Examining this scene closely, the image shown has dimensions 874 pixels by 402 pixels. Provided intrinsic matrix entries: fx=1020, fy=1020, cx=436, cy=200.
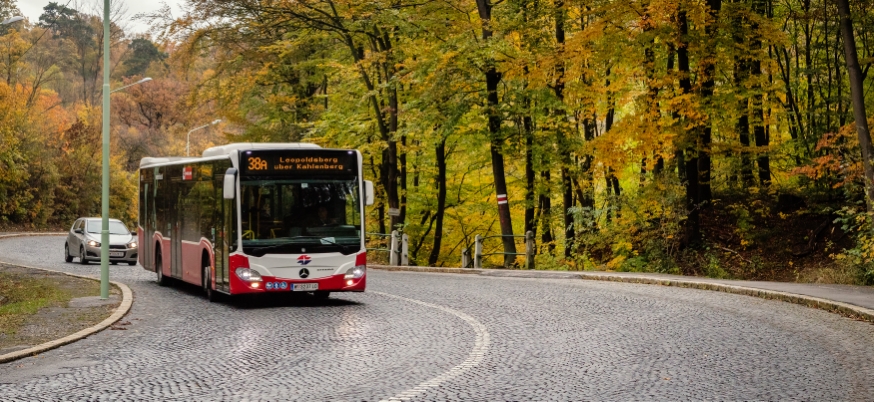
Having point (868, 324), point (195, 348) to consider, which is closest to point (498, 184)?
point (868, 324)

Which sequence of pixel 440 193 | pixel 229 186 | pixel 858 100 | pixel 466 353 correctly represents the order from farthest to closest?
pixel 440 193, pixel 858 100, pixel 229 186, pixel 466 353

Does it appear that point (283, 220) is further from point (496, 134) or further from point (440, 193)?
point (440, 193)

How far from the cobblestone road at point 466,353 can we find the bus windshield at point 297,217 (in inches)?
45.2

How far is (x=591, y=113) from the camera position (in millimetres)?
29094

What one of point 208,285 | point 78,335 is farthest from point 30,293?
point 78,335

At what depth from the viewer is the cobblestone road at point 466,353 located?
9.32m

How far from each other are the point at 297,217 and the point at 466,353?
23.3 ft

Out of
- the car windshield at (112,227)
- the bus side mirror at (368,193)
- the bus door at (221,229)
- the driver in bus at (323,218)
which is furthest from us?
the car windshield at (112,227)

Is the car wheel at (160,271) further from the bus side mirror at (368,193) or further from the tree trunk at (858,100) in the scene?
the tree trunk at (858,100)

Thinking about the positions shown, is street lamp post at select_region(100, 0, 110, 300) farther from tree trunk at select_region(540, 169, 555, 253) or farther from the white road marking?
tree trunk at select_region(540, 169, 555, 253)

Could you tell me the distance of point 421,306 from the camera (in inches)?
699

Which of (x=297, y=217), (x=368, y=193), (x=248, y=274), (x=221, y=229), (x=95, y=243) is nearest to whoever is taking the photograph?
(x=248, y=274)

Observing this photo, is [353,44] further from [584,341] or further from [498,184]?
[584,341]

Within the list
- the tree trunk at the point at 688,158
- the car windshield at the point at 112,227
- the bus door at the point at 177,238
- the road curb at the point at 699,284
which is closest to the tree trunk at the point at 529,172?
the road curb at the point at 699,284
